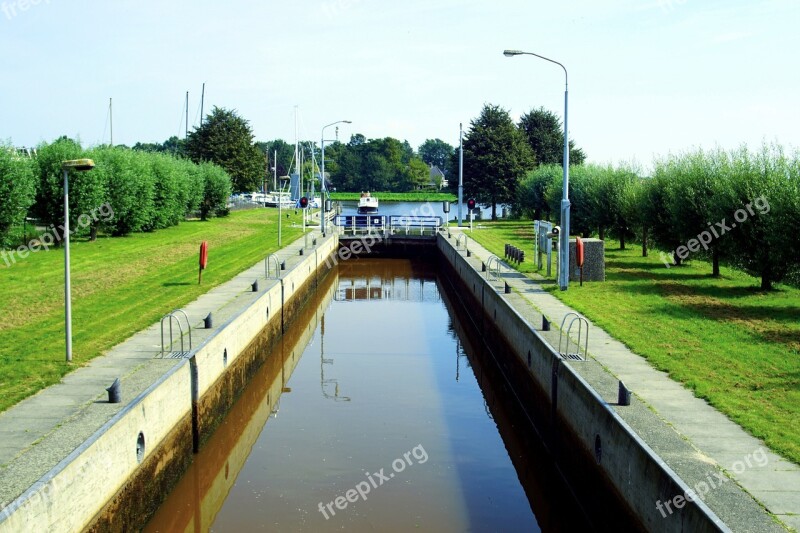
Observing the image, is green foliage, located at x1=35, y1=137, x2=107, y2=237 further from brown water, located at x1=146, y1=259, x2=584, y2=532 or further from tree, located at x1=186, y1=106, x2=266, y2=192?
tree, located at x1=186, y1=106, x2=266, y2=192

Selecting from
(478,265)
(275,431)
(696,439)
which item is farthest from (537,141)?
(696,439)

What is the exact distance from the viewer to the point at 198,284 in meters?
27.4

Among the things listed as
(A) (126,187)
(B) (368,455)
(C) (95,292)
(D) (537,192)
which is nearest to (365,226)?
(D) (537,192)

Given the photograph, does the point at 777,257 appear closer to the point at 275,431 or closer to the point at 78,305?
the point at 275,431

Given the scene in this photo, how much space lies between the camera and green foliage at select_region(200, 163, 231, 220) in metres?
63.3

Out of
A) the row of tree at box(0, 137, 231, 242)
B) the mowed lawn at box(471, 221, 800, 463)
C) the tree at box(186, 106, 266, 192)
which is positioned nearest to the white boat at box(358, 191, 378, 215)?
the tree at box(186, 106, 266, 192)

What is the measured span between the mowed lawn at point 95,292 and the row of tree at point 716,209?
50.1 feet

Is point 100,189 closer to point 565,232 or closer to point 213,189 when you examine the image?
point 565,232

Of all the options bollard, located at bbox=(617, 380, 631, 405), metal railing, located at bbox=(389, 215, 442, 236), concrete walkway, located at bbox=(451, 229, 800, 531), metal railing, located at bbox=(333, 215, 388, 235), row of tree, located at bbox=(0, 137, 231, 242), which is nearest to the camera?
concrete walkway, located at bbox=(451, 229, 800, 531)

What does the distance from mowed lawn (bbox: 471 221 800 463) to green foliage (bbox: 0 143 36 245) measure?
1875cm

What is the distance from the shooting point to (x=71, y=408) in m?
12.8

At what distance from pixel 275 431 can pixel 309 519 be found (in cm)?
515

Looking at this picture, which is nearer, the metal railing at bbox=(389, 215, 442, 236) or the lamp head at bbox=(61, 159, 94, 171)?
the lamp head at bbox=(61, 159, 94, 171)

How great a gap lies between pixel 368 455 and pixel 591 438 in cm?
477
